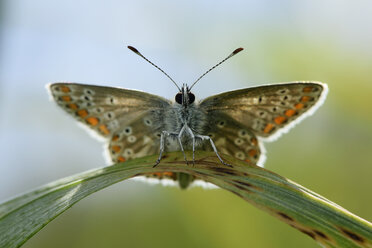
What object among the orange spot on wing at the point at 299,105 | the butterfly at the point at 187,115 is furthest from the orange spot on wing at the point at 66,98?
the orange spot on wing at the point at 299,105

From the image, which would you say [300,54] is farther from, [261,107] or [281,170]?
[261,107]

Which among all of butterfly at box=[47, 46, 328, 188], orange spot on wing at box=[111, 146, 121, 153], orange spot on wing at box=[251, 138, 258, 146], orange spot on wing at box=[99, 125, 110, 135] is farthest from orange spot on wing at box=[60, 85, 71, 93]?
orange spot on wing at box=[251, 138, 258, 146]

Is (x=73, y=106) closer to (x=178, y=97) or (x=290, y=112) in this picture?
(x=178, y=97)

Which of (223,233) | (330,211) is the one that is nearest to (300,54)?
(223,233)

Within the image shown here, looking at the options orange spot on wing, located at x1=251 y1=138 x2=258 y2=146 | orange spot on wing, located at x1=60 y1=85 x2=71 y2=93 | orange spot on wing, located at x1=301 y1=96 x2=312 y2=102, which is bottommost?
orange spot on wing, located at x1=251 y1=138 x2=258 y2=146

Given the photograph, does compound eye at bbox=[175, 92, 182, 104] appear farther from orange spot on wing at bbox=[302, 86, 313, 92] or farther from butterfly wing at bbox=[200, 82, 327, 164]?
orange spot on wing at bbox=[302, 86, 313, 92]

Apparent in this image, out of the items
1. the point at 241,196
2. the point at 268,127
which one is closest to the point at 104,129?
the point at 268,127
